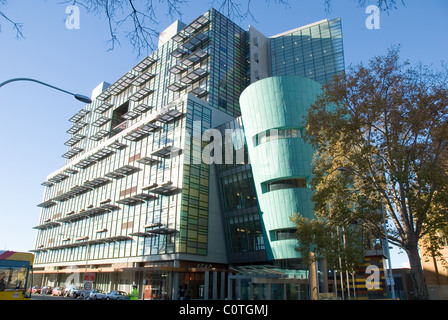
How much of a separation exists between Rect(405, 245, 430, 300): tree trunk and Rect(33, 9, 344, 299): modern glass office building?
1351cm

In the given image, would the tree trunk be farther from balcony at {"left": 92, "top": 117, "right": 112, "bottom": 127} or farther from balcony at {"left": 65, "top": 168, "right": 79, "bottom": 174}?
balcony at {"left": 92, "top": 117, "right": 112, "bottom": 127}

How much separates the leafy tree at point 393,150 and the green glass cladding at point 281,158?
58.2ft

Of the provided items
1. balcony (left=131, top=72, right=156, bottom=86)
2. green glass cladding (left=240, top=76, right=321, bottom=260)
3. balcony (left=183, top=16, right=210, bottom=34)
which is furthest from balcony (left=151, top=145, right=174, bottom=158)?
balcony (left=183, top=16, right=210, bottom=34)

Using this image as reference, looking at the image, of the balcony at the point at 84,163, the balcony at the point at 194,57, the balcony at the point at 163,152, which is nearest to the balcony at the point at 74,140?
the balcony at the point at 84,163

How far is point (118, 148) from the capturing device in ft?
214

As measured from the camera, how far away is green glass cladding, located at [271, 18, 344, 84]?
73812mm

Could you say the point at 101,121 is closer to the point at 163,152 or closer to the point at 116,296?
the point at 163,152

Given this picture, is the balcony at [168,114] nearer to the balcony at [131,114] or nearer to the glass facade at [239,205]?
the glass facade at [239,205]

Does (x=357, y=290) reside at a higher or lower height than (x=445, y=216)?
lower

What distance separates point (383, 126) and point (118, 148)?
5334 centimetres

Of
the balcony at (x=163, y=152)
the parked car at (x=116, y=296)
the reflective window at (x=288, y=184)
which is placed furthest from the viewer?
the balcony at (x=163, y=152)

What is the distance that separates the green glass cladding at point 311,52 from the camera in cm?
7381

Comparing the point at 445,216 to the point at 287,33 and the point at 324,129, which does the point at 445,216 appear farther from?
the point at 287,33
